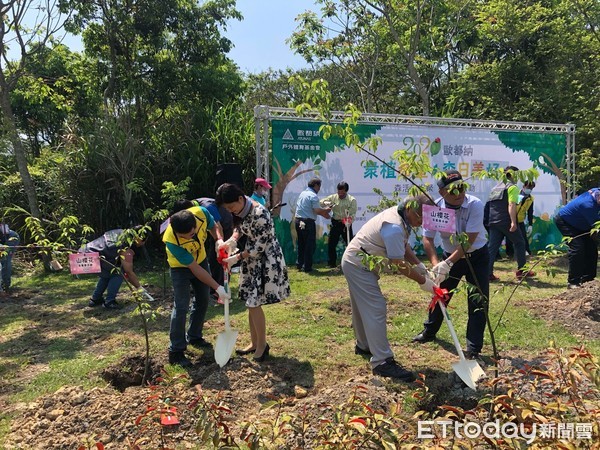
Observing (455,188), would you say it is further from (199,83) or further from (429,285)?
(199,83)

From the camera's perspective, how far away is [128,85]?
12805mm

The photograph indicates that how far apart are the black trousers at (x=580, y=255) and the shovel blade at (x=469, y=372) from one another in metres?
3.57

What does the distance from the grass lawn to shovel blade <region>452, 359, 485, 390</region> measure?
0.45 metres

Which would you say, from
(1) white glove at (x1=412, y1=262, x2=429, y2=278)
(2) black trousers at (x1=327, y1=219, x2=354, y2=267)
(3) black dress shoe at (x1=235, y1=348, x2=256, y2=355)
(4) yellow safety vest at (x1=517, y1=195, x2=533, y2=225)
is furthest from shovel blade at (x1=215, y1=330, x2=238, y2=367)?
(4) yellow safety vest at (x1=517, y1=195, x2=533, y2=225)

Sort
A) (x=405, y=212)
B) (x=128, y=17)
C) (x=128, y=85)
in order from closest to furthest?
(x=405, y=212) → (x=128, y=17) → (x=128, y=85)

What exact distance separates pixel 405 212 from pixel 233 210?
1331mm

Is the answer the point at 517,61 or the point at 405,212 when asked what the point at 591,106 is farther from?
the point at 405,212

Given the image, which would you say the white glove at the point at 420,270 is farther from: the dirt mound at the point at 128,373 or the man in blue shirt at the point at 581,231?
the man in blue shirt at the point at 581,231

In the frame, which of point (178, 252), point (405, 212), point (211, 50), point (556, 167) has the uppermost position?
point (211, 50)

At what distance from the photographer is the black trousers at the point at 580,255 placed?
19.2 ft

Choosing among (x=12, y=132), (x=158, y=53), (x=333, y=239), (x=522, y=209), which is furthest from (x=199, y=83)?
(x=522, y=209)

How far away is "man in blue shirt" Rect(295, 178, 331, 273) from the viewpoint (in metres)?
7.86

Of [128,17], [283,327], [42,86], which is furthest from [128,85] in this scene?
[283,327]

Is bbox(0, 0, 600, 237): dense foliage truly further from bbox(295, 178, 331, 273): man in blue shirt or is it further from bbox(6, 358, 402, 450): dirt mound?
bbox(6, 358, 402, 450): dirt mound
